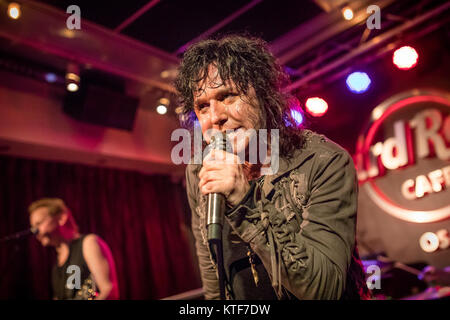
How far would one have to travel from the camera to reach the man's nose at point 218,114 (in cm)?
147

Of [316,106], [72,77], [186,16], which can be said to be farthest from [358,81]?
[72,77]

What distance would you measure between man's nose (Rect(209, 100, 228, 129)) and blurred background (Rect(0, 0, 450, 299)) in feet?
10.3

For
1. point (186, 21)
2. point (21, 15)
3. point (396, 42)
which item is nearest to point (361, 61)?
point (396, 42)

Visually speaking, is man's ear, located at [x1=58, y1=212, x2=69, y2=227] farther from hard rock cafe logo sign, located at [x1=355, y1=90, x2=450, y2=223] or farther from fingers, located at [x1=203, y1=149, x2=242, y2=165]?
hard rock cafe logo sign, located at [x1=355, y1=90, x2=450, y2=223]

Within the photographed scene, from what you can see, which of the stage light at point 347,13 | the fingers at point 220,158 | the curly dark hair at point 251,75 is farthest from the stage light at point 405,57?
the fingers at point 220,158

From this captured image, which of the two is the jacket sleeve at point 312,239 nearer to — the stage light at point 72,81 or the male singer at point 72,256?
the male singer at point 72,256

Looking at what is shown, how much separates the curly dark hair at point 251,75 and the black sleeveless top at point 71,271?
8.66 ft

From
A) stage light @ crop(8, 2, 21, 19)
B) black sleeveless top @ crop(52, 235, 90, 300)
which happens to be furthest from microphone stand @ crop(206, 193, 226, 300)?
stage light @ crop(8, 2, 21, 19)

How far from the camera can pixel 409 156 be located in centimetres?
532

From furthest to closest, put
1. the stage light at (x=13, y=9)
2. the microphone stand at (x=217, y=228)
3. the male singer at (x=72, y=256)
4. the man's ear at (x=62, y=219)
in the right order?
the man's ear at (x=62, y=219), the stage light at (x=13, y=9), the male singer at (x=72, y=256), the microphone stand at (x=217, y=228)

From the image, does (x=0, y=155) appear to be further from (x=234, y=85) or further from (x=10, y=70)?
(x=234, y=85)

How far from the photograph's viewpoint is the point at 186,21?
462cm

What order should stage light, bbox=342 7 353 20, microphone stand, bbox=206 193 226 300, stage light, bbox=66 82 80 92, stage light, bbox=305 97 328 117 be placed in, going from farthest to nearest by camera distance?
stage light, bbox=305 97 328 117 → stage light, bbox=66 82 80 92 → stage light, bbox=342 7 353 20 → microphone stand, bbox=206 193 226 300

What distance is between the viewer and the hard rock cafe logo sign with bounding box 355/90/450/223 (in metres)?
4.98
